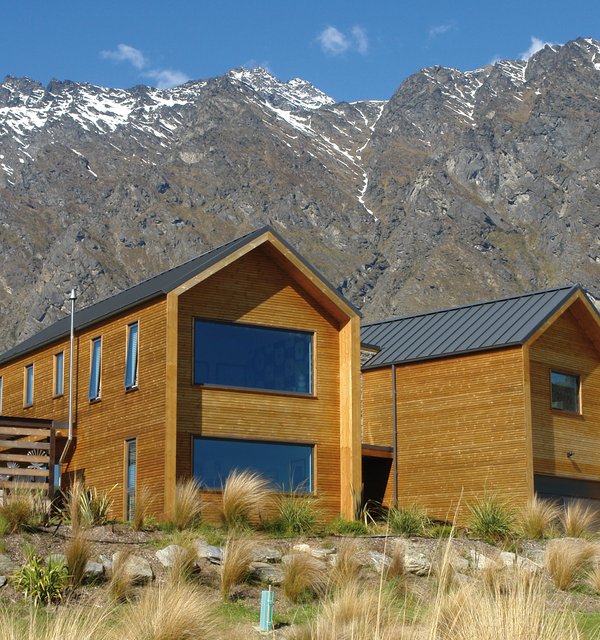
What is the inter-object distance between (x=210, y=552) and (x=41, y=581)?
10.9 ft

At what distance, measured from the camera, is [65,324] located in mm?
30156

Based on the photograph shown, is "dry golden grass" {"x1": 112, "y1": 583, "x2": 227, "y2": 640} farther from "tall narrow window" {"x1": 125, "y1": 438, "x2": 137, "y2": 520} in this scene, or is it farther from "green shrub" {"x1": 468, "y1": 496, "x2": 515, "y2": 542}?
"tall narrow window" {"x1": 125, "y1": 438, "x2": 137, "y2": 520}

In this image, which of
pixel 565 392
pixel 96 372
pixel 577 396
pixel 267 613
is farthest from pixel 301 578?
pixel 577 396

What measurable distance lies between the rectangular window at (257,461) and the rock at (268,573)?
6.83 m

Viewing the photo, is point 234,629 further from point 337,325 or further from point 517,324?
point 517,324

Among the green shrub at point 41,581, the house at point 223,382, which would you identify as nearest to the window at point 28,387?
the house at point 223,382

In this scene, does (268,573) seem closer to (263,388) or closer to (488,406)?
(263,388)

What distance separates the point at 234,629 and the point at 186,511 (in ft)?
28.8

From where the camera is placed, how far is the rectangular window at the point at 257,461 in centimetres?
2427

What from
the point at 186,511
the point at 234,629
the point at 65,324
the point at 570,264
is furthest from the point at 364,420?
the point at 570,264

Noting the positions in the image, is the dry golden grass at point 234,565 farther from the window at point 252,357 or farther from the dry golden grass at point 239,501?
the window at point 252,357

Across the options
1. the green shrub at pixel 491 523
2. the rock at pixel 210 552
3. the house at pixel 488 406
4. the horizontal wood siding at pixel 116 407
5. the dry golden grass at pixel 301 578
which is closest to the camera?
the dry golden grass at pixel 301 578

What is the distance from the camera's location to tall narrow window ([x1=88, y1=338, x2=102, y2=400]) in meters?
26.6

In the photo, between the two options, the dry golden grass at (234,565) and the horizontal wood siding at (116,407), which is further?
the horizontal wood siding at (116,407)
